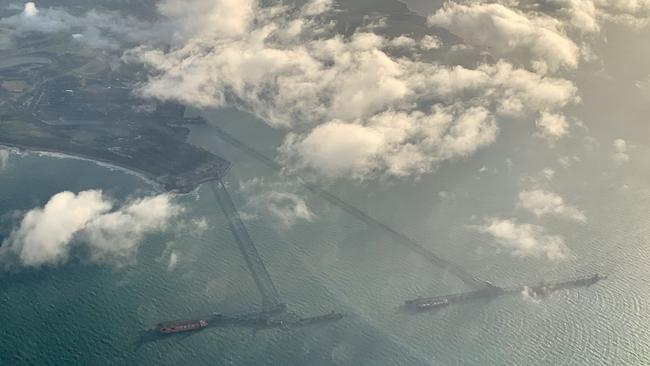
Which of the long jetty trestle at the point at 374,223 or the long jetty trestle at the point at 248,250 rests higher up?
the long jetty trestle at the point at 374,223

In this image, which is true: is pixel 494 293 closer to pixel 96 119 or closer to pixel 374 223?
pixel 374 223

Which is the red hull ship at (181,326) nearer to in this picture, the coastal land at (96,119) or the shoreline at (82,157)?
the coastal land at (96,119)

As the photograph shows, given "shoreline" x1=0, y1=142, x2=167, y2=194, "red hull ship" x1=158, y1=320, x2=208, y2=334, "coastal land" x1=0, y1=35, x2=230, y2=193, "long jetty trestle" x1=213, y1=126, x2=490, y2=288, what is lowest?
"red hull ship" x1=158, y1=320, x2=208, y2=334

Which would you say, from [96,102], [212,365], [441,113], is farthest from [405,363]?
[96,102]

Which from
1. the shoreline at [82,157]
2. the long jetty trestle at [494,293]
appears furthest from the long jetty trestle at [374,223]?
the shoreline at [82,157]

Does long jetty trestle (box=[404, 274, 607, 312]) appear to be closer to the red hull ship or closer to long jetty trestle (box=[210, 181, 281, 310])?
long jetty trestle (box=[210, 181, 281, 310])

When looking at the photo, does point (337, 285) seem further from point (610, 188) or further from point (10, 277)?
point (610, 188)

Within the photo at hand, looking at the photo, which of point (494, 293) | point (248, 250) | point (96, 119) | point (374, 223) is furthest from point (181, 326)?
point (96, 119)

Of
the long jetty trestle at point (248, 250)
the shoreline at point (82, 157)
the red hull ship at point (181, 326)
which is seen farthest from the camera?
the shoreline at point (82, 157)

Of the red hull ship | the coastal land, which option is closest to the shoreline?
the coastal land
